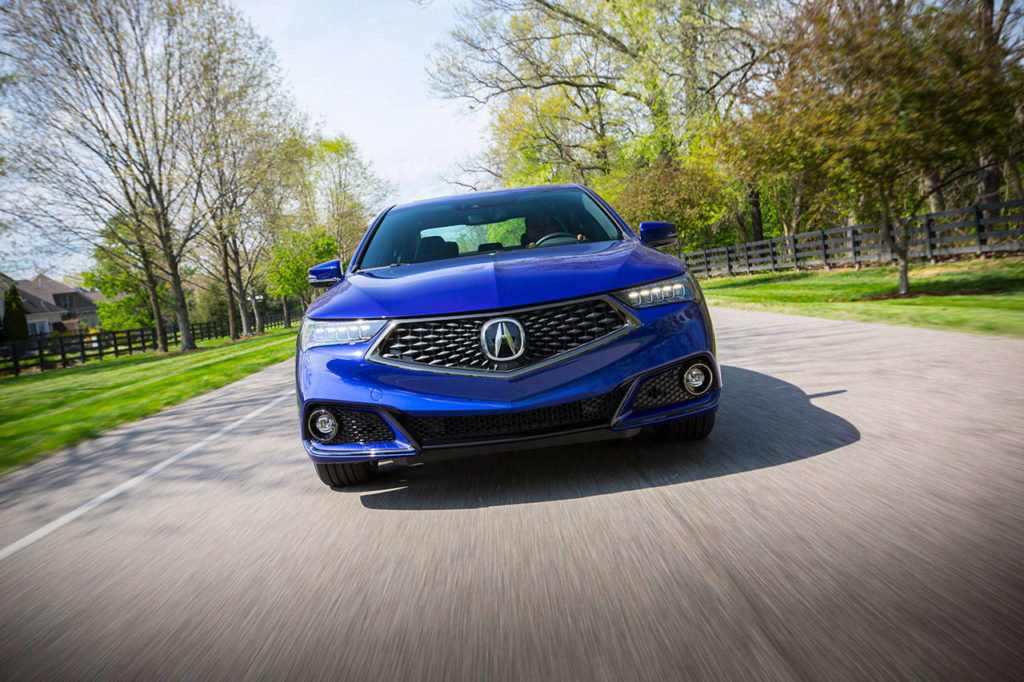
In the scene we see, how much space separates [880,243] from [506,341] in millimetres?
22534

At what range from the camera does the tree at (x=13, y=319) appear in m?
44.5

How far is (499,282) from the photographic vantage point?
3.61 m

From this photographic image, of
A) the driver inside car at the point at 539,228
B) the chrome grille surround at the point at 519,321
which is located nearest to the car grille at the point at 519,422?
the chrome grille surround at the point at 519,321

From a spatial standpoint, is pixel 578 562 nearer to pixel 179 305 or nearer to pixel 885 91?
pixel 885 91

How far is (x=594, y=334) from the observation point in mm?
3473

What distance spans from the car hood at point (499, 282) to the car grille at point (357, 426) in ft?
1.59

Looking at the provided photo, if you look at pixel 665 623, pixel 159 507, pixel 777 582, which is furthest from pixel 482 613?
pixel 159 507

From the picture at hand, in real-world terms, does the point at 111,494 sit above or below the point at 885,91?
below

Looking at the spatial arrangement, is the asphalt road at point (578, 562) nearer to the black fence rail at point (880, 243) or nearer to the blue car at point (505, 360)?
the blue car at point (505, 360)

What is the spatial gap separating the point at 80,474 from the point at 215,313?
76.9 metres

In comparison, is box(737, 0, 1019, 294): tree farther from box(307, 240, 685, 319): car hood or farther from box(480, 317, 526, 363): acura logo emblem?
box(480, 317, 526, 363): acura logo emblem

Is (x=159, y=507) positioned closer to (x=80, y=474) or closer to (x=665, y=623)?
(x=80, y=474)

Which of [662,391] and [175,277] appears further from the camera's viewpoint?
[175,277]

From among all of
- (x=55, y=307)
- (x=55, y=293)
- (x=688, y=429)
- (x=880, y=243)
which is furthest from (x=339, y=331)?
(x=55, y=293)
